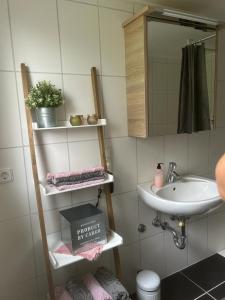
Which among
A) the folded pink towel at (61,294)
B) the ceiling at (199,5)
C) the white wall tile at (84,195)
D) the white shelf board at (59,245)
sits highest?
the ceiling at (199,5)

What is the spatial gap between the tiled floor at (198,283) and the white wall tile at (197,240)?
7cm

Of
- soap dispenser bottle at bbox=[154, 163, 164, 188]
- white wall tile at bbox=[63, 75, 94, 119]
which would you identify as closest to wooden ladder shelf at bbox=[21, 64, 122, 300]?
white wall tile at bbox=[63, 75, 94, 119]

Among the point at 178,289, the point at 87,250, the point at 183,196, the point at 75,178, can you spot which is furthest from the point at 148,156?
the point at 178,289

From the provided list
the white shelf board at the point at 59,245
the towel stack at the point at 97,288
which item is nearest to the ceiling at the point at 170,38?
the white shelf board at the point at 59,245

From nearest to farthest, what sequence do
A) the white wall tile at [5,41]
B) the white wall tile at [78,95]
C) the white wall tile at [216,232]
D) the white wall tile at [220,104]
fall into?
the white wall tile at [5,41] → the white wall tile at [78,95] → the white wall tile at [220,104] → the white wall tile at [216,232]

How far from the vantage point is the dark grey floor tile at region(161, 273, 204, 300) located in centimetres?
185

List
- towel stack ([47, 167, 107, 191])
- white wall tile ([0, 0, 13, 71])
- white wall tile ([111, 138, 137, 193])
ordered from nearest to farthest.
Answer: white wall tile ([0, 0, 13, 71])
towel stack ([47, 167, 107, 191])
white wall tile ([111, 138, 137, 193])

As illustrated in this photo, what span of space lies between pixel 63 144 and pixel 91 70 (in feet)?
1.60

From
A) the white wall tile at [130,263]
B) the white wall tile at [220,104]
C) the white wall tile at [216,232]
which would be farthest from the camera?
the white wall tile at [216,232]

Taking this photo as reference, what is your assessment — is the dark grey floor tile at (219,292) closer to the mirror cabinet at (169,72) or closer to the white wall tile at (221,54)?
the mirror cabinet at (169,72)

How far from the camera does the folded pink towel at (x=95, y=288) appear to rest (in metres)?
1.34

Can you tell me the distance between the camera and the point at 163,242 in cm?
197

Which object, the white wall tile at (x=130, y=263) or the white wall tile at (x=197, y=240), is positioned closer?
the white wall tile at (x=130, y=263)

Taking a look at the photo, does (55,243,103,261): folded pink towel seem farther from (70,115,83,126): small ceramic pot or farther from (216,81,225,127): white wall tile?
(216,81,225,127): white wall tile
